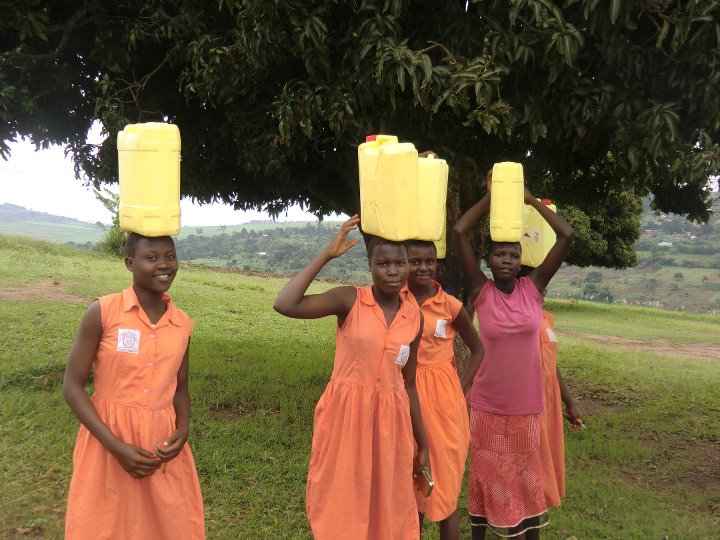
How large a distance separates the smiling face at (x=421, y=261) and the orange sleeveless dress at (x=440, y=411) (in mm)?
121

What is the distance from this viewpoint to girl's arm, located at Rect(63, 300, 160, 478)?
2.28 meters

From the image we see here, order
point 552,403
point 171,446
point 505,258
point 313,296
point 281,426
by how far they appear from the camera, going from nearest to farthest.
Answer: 1. point 171,446
2. point 313,296
3. point 505,258
4. point 552,403
5. point 281,426

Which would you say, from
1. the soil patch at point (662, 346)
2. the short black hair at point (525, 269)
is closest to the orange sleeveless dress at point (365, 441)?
the short black hair at point (525, 269)

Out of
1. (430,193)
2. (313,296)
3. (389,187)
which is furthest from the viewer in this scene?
(430,193)

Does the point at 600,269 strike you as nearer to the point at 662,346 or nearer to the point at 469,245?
the point at 662,346

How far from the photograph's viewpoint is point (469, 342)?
3.33m

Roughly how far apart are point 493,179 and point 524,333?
0.77m

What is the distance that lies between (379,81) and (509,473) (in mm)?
2091

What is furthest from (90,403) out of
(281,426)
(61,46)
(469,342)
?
(281,426)

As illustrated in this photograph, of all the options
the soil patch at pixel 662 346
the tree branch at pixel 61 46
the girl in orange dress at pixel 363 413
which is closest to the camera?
the girl in orange dress at pixel 363 413

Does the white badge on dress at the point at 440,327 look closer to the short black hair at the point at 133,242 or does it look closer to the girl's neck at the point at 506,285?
the girl's neck at the point at 506,285

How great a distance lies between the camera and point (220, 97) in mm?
4453

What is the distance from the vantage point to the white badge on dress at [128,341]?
2354mm

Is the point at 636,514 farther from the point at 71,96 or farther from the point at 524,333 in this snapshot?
the point at 71,96
